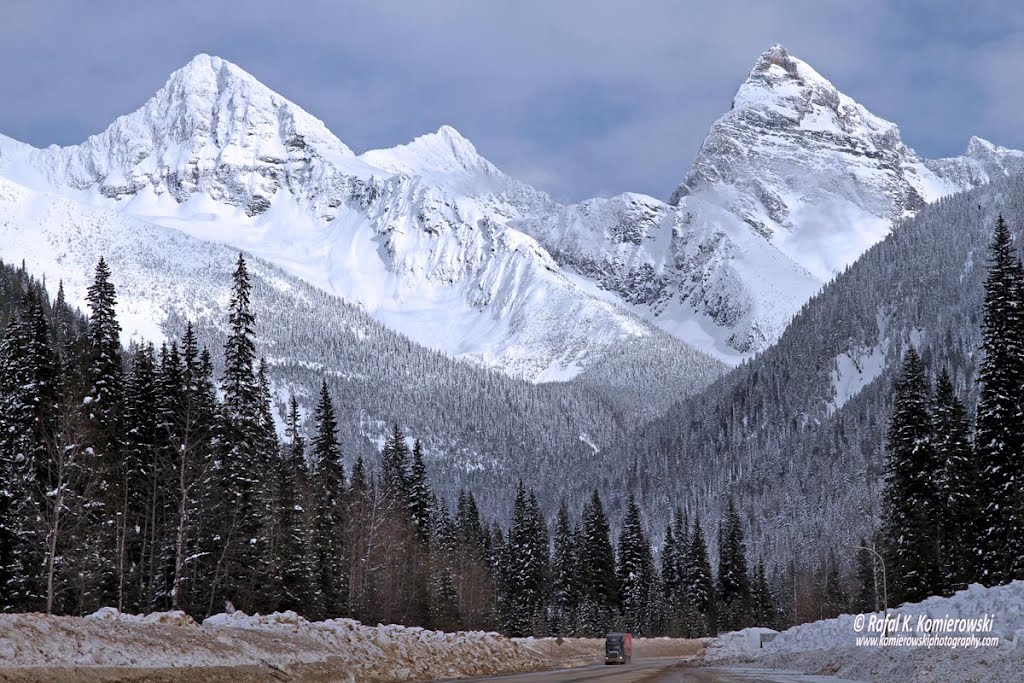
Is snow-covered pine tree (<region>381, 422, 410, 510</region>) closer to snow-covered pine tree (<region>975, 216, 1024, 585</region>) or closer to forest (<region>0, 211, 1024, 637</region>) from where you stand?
forest (<region>0, 211, 1024, 637</region>)

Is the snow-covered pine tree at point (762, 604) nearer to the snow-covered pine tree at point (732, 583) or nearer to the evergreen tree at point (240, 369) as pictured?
the snow-covered pine tree at point (732, 583)

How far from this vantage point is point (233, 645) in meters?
23.1

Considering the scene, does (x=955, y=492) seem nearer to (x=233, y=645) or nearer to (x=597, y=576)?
(x=233, y=645)

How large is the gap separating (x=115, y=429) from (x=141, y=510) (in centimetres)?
654

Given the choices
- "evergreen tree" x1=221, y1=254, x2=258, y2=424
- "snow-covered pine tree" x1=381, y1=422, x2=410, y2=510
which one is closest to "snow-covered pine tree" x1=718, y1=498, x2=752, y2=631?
"snow-covered pine tree" x1=381, y1=422, x2=410, y2=510

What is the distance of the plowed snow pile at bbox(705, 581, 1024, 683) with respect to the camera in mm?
22547

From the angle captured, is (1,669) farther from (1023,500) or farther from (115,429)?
(1023,500)

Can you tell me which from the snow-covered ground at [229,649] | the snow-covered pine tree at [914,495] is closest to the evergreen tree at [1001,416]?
the snow-covered pine tree at [914,495]

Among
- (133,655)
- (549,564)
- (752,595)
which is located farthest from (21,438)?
(752,595)

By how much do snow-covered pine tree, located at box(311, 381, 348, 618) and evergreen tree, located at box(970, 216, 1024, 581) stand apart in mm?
33275

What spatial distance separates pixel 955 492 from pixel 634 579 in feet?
189

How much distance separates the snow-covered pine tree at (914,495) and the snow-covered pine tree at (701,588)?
5165 centimetres

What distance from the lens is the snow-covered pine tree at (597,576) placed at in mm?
103375

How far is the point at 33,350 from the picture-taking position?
4703cm
